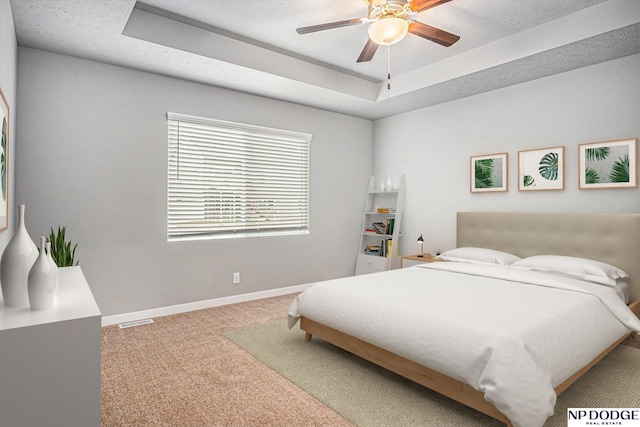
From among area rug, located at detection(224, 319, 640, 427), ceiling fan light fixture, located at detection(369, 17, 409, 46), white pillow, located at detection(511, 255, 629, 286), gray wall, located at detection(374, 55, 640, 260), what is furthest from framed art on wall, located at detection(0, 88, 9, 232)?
gray wall, located at detection(374, 55, 640, 260)

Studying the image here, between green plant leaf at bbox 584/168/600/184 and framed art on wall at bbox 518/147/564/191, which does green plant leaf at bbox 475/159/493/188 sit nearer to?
framed art on wall at bbox 518/147/564/191

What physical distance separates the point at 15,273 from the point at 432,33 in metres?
2.69

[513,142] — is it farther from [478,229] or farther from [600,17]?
[600,17]

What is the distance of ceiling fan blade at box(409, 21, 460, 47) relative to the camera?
2.47 meters

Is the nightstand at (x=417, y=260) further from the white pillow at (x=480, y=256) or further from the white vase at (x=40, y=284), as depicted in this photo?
the white vase at (x=40, y=284)

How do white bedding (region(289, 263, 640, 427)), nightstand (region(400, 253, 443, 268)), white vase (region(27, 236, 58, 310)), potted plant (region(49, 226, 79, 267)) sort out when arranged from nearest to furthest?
1. white vase (region(27, 236, 58, 310))
2. white bedding (region(289, 263, 640, 427))
3. potted plant (region(49, 226, 79, 267))
4. nightstand (region(400, 253, 443, 268))

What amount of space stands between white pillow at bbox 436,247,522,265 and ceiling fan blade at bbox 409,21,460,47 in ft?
6.78

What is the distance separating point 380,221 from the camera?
541 centimetres

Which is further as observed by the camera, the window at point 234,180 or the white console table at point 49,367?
the window at point 234,180

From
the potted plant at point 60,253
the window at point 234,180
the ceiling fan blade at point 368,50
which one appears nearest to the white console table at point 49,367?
the potted plant at point 60,253

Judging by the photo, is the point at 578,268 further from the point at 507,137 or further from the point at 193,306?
the point at 193,306

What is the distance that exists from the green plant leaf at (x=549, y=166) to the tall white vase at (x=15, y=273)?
409 cm

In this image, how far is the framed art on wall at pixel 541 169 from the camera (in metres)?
3.59

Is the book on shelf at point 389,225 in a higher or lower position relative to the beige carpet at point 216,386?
higher
